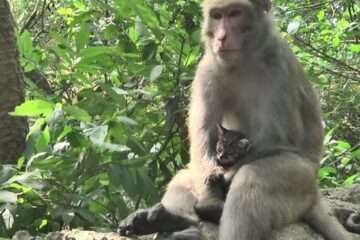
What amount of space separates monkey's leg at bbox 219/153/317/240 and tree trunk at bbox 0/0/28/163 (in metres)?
1.91

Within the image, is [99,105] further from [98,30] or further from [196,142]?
[98,30]

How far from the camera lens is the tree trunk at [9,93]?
469 centimetres

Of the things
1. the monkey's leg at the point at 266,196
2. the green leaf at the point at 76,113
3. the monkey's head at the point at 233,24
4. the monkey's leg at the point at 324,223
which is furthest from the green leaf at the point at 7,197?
the monkey's leg at the point at 324,223

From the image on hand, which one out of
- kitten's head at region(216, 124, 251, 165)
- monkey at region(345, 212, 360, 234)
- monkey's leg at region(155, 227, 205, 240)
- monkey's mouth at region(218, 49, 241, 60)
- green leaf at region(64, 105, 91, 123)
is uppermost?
monkey's mouth at region(218, 49, 241, 60)

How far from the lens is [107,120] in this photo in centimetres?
415

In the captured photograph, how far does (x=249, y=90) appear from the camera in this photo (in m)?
3.94

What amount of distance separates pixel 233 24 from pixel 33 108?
129 cm

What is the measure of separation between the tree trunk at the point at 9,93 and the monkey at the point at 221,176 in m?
1.63

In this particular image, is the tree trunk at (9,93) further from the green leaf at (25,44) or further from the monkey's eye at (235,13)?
the monkey's eye at (235,13)

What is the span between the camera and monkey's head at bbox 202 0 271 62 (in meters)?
3.78

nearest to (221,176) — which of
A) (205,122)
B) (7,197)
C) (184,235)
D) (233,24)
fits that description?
(205,122)

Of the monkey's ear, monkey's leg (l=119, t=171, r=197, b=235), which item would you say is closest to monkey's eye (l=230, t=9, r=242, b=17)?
the monkey's ear

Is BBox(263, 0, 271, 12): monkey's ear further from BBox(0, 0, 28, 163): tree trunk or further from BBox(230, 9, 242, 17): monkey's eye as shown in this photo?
BBox(0, 0, 28, 163): tree trunk

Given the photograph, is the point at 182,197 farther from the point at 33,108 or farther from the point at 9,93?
the point at 9,93
